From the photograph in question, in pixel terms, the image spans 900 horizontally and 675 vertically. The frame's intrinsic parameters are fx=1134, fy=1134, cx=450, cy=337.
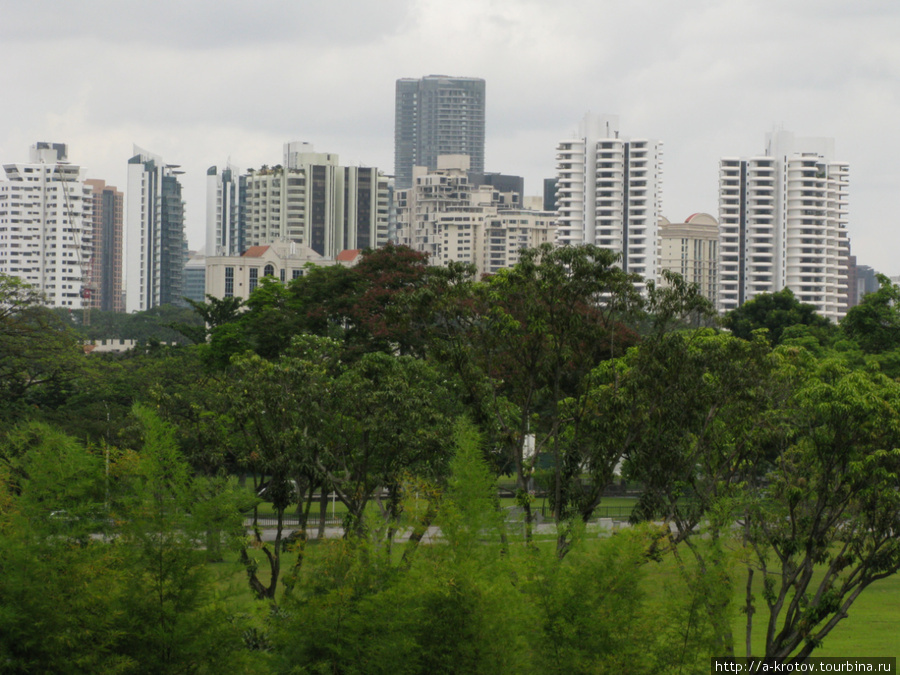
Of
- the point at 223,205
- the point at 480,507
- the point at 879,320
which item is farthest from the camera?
the point at 223,205

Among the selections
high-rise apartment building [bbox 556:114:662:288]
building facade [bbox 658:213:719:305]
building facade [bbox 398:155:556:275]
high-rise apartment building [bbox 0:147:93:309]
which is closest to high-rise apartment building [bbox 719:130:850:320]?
high-rise apartment building [bbox 556:114:662:288]

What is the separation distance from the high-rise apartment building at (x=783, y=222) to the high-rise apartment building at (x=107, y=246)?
82114 mm

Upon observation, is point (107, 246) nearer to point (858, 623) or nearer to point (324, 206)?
point (324, 206)

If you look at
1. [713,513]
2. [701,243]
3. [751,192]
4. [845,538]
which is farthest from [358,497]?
[701,243]

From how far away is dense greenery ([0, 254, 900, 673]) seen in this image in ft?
33.2

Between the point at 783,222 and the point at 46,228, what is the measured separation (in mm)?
82508

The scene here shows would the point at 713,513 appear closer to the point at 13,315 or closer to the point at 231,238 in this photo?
the point at 13,315

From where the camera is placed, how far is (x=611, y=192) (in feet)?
341

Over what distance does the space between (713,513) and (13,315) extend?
22.3 metres

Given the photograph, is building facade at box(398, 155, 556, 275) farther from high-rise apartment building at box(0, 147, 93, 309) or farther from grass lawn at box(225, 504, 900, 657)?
grass lawn at box(225, 504, 900, 657)

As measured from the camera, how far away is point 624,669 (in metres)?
10.4

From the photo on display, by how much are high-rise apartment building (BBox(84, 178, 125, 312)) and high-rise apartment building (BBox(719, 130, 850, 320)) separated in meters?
82.1

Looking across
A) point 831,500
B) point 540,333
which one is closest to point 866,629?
point 831,500

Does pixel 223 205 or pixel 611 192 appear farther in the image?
pixel 223 205
